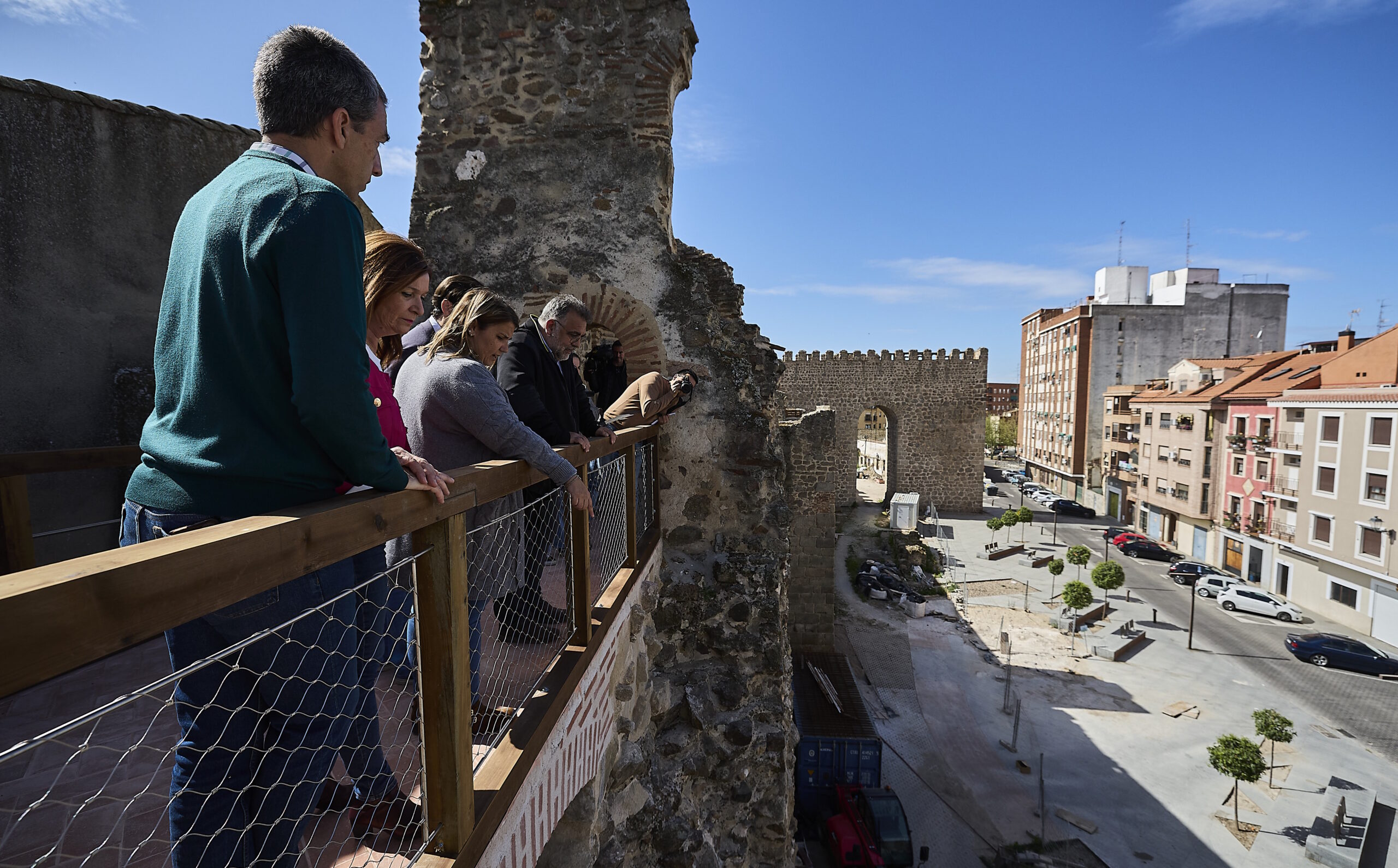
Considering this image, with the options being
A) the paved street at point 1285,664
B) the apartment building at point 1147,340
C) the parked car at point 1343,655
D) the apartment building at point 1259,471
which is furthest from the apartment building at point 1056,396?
the parked car at point 1343,655

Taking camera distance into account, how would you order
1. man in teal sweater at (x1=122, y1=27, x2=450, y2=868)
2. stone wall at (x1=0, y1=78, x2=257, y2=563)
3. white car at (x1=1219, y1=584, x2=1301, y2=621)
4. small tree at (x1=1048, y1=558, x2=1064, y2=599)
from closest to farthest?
man in teal sweater at (x1=122, y1=27, x2=450, y2=868), stone wall at (x1=0, y1=78, x2=257, y2=563), white car at (x1=1219, y1=584, x2=1301, y2=621), small tree at (x1=1048, y1=558, x2=1064, y2=599)

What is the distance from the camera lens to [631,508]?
13.3ft

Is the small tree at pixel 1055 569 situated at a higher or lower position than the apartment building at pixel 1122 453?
lower

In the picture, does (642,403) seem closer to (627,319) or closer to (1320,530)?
(627,319)

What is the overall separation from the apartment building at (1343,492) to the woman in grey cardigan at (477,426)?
25.3 metres

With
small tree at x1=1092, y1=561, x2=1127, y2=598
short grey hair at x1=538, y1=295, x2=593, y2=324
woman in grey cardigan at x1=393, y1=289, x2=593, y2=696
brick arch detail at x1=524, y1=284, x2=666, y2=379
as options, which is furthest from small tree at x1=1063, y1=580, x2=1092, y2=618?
woman in grey cardigan at x1=393, y1=289, x2=593, y2=696

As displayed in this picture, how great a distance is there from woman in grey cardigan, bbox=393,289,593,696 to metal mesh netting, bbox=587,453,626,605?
808mm

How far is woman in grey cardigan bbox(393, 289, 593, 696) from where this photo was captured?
247 centimetres

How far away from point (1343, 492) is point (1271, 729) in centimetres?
1241

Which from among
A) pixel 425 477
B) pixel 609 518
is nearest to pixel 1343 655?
pixel 609 518

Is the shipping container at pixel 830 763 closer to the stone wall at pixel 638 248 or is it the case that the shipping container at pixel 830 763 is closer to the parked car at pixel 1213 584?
the stone wall at pixel 638 248

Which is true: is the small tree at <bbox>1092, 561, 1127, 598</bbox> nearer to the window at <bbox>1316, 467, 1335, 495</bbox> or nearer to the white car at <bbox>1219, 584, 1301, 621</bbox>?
the white car at <bbox>1219, 584, 1301, 621</bbox>

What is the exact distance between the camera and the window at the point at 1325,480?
2094 cm

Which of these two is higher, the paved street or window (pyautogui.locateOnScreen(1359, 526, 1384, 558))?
window (pyautogui.locateOnScreen(1359, 526, 1384, 558))
